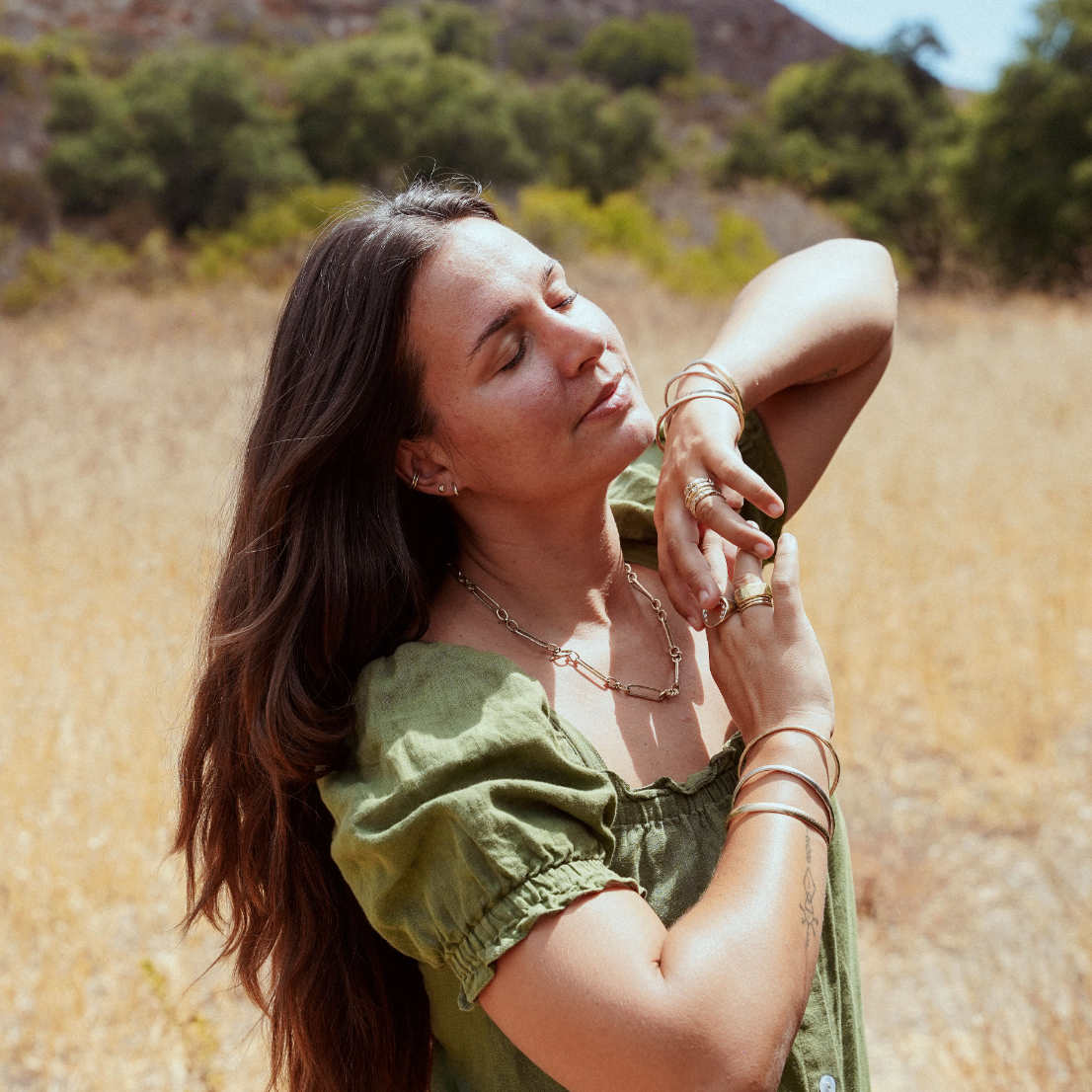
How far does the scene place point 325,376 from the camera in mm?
1412

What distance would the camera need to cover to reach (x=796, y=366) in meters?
1.76

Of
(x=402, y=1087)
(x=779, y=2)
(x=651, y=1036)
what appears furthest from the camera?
(x=779, y=2)

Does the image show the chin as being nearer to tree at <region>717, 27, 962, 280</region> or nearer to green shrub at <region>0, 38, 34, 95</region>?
tree at <region>717, 27, 962, 280</region>

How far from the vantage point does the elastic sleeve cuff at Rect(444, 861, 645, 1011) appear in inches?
42.6

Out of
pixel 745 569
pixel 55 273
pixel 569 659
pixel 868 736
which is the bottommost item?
pixel 55 273

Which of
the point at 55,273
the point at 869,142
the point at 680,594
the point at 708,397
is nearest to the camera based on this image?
the point at 680,594

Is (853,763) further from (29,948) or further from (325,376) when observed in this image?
(325,376)

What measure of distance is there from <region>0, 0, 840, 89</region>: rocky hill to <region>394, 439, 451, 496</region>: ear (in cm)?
3141

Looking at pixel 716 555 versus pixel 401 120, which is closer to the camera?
pixel 716 555

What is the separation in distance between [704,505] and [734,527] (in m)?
0.07

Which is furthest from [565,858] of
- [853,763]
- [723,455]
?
[853,763]

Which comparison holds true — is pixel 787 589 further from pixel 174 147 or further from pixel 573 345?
pixel 174 147

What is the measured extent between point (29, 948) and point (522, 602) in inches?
90.8

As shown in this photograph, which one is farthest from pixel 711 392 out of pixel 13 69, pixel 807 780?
pixel 13 69
